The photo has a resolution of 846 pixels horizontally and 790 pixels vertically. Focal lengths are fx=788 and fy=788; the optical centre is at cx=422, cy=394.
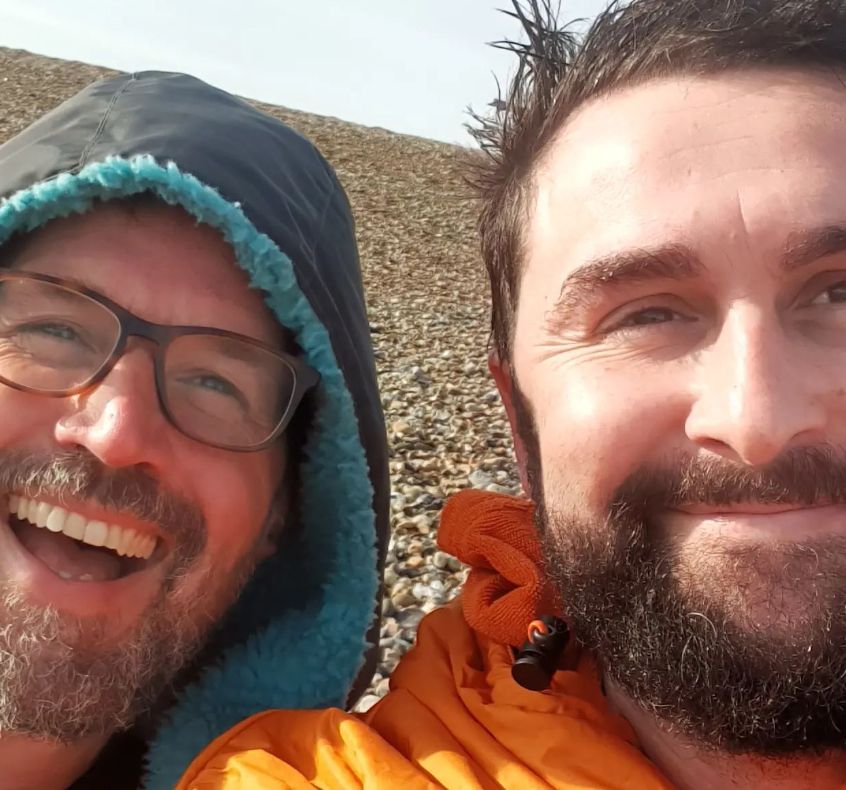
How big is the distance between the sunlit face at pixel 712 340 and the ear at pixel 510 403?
0.19m

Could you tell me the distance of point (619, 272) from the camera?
1.95m

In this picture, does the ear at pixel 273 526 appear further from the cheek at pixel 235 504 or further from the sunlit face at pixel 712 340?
the sunlit face at pixel 712 340

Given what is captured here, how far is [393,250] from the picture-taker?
16938mm

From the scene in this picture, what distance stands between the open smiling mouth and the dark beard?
3.96 feet

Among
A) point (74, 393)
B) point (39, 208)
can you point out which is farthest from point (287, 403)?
point (39, 208)

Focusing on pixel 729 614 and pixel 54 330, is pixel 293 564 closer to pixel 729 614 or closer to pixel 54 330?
pixel 54 330

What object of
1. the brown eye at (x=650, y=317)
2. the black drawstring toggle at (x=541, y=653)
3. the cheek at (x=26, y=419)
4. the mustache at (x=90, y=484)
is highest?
the brown eye at (x=650, y=317)

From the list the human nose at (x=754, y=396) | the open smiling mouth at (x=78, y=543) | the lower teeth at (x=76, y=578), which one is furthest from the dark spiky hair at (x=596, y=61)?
the lower teeth at (x=76, y=578)

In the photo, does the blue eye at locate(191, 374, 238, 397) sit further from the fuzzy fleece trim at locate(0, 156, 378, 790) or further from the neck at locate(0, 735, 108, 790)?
the neck at locate(0, 735, 108, 790)

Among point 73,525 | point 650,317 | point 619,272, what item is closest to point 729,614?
point 650,317

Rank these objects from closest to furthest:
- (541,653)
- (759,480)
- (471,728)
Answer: (759,480), (471,728), (541,653)

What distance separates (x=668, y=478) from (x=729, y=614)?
311 mm

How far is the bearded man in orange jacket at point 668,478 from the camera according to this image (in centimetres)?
165

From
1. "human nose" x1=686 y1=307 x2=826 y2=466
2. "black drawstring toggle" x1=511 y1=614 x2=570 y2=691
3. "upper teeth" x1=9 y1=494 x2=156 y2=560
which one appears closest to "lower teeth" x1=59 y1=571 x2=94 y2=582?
"upper teeth" x1=9 y1=494 x2=156 y2=560
